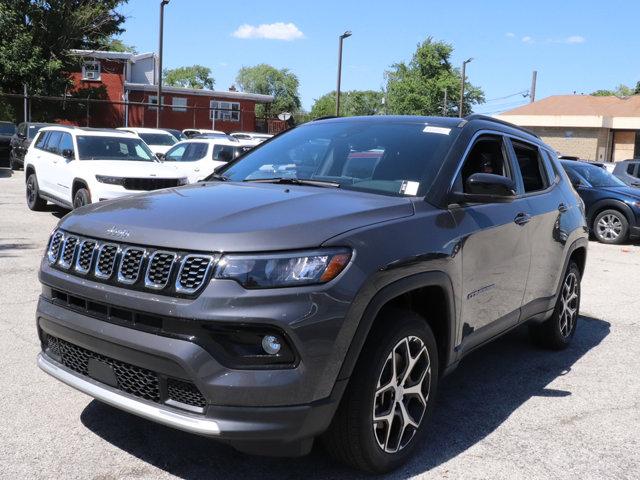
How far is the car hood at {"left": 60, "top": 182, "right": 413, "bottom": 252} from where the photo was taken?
2771 mm

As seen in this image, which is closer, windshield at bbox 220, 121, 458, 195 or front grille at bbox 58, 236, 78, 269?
front grille at bbox 58, 236, 78, 269

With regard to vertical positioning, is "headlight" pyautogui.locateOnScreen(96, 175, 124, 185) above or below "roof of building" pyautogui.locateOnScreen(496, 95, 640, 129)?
below

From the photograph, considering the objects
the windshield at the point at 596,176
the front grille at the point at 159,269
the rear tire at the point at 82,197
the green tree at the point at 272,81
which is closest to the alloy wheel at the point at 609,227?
the windshield at the point at 596,176

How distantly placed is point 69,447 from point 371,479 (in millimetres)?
1541

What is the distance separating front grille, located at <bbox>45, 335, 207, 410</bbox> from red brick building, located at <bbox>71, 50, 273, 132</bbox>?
35012 mm

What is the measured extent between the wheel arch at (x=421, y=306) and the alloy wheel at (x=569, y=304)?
2.19 meters

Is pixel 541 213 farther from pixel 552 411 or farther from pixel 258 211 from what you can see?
pixel 258 211

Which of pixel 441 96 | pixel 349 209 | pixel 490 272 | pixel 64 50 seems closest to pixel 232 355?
pixel 349 209

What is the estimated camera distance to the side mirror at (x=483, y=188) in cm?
366

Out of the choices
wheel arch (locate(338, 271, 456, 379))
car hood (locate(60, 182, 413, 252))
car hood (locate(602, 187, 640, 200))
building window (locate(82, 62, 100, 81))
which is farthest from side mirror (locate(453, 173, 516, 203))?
building window (locate(82, 62, 100, 81))

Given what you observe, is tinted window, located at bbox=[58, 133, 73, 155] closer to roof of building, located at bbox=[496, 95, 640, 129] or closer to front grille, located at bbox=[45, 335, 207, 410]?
front grille, located at bbox=[45, 335, 207, 410]

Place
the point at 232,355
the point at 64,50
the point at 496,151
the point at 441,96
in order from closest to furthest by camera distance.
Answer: the point at 232,355 < the point at 496,151 < the point at 64,50 < the point at 441,96

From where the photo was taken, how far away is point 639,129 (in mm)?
40594

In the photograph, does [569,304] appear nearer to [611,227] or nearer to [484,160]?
[484,160]
